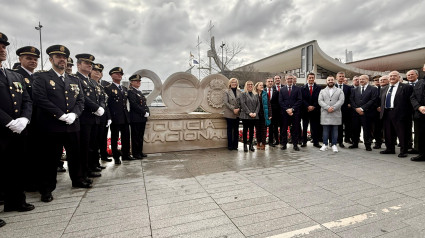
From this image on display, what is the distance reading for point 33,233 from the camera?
2.18 metres

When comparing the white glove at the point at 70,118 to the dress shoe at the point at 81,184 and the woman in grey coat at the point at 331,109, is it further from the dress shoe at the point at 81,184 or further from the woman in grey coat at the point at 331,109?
the woman in grey coat at the point at 331,109

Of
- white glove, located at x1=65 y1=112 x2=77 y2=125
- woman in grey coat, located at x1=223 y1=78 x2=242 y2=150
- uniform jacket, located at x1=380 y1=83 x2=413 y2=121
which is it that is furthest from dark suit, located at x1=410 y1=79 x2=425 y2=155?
white glove, located at x1=65 y1=112 x2=77 y2=125

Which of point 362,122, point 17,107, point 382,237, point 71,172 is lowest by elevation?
point 382,237

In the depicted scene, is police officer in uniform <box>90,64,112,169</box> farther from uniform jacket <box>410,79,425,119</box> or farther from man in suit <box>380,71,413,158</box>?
uniform jacket <box>410,79,425,119</box>

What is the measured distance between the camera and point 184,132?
19.9ft

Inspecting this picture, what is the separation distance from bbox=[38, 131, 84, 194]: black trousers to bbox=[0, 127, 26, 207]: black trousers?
33cm

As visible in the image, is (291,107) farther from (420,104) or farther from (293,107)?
(420,104)

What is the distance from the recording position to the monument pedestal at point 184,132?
19.1ft

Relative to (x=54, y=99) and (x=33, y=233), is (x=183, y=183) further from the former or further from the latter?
(x=54, y=99)

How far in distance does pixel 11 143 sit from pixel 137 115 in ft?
8.63

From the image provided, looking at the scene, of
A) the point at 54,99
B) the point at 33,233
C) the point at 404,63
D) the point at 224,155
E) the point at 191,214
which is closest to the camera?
the point at 33,233

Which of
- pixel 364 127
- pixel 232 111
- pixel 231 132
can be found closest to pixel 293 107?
pixel 232 111

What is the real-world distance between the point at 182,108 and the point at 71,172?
3.14 meters

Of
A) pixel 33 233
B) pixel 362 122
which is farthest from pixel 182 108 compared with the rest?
pixel 362 122
